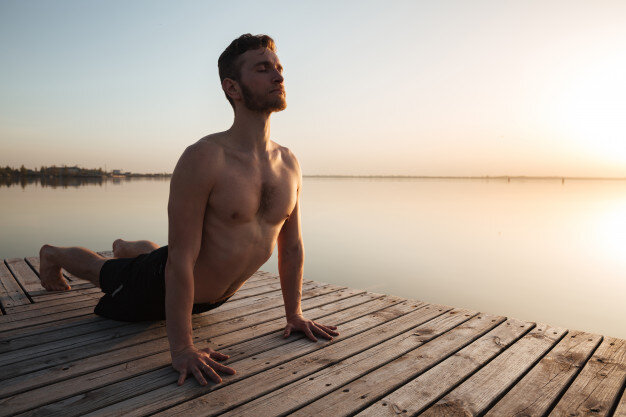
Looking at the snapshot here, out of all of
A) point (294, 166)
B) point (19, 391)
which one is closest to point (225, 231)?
point (294, 166)

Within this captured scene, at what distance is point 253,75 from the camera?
2424mm

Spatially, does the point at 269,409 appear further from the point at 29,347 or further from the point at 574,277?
the point at 574,277

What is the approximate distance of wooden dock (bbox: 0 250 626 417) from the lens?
195cm

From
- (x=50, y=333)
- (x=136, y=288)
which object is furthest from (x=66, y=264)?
(x=136, y=288)

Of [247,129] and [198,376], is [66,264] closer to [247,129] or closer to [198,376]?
[198,376]

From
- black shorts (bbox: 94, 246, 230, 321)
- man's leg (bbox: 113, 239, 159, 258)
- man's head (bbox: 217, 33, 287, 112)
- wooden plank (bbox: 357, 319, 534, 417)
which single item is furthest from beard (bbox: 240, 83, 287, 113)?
man's leg (bbox: 113, 239, 159, 258)

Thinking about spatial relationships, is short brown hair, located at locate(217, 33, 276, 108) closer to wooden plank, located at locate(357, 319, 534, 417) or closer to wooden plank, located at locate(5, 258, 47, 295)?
wooden plank, located at locate(357, 319, 534, 417)

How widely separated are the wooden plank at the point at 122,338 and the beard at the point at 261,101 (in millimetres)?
1530

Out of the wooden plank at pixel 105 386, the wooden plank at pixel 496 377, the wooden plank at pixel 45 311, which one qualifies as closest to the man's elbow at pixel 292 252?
the wooden plank at pixel 105 386

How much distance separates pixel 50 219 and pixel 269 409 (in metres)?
20.6

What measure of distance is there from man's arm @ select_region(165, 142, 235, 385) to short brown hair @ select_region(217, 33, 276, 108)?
1.60 feet

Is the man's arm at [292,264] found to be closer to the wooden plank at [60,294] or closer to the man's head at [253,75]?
the man's head at [253,75]

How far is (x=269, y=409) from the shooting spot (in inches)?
74.4

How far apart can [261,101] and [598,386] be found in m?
2.40
